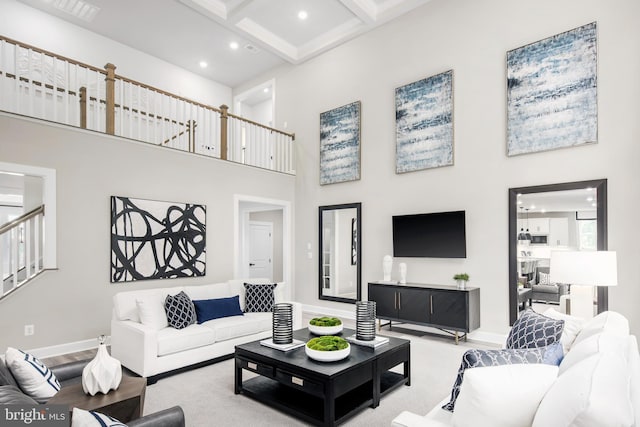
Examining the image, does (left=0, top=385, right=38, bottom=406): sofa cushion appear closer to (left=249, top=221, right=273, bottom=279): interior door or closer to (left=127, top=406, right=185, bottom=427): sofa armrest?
(left=127, top=406, right=185, bottom=427): sofa armrest

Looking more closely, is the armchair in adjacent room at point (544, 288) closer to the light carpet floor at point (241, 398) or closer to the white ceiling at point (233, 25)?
the light carpet floor at point (241, 398)

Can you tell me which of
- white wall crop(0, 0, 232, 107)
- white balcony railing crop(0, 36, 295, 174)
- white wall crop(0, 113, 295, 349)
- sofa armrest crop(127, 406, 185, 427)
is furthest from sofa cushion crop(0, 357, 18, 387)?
white wall crop(0, 0, 232, 107)

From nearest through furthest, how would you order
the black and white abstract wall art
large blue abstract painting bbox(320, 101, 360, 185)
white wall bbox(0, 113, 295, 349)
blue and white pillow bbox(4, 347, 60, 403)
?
blue and white pillow bbox(4, 347, 60, 403) → white wall bbox(0, 113, 295, 349) → the black and white abstract wall art → large blue abstract painting bbox(320, 101, 360, 185)

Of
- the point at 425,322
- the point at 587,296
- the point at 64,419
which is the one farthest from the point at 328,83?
the point at 64,419

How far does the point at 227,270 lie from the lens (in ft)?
21.5

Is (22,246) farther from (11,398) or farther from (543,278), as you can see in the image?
(543,278)

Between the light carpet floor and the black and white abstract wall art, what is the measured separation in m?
2.11

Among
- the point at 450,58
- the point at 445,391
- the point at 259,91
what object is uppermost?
the point at 259,91

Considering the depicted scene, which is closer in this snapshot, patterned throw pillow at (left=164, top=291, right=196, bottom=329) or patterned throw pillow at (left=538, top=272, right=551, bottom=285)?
patterned throw pillow at (left=164, top=291, right=196, bottom=329)

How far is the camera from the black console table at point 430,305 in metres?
4.91

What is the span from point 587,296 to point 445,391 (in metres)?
1.84

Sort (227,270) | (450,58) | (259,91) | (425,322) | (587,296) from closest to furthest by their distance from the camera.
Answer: (587,296) < (425,322) < (450,58) < (227,270) < (259,91)

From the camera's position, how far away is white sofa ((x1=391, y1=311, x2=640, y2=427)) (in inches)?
43.2

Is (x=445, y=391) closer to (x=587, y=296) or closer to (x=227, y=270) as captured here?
(x=587, y=296)
